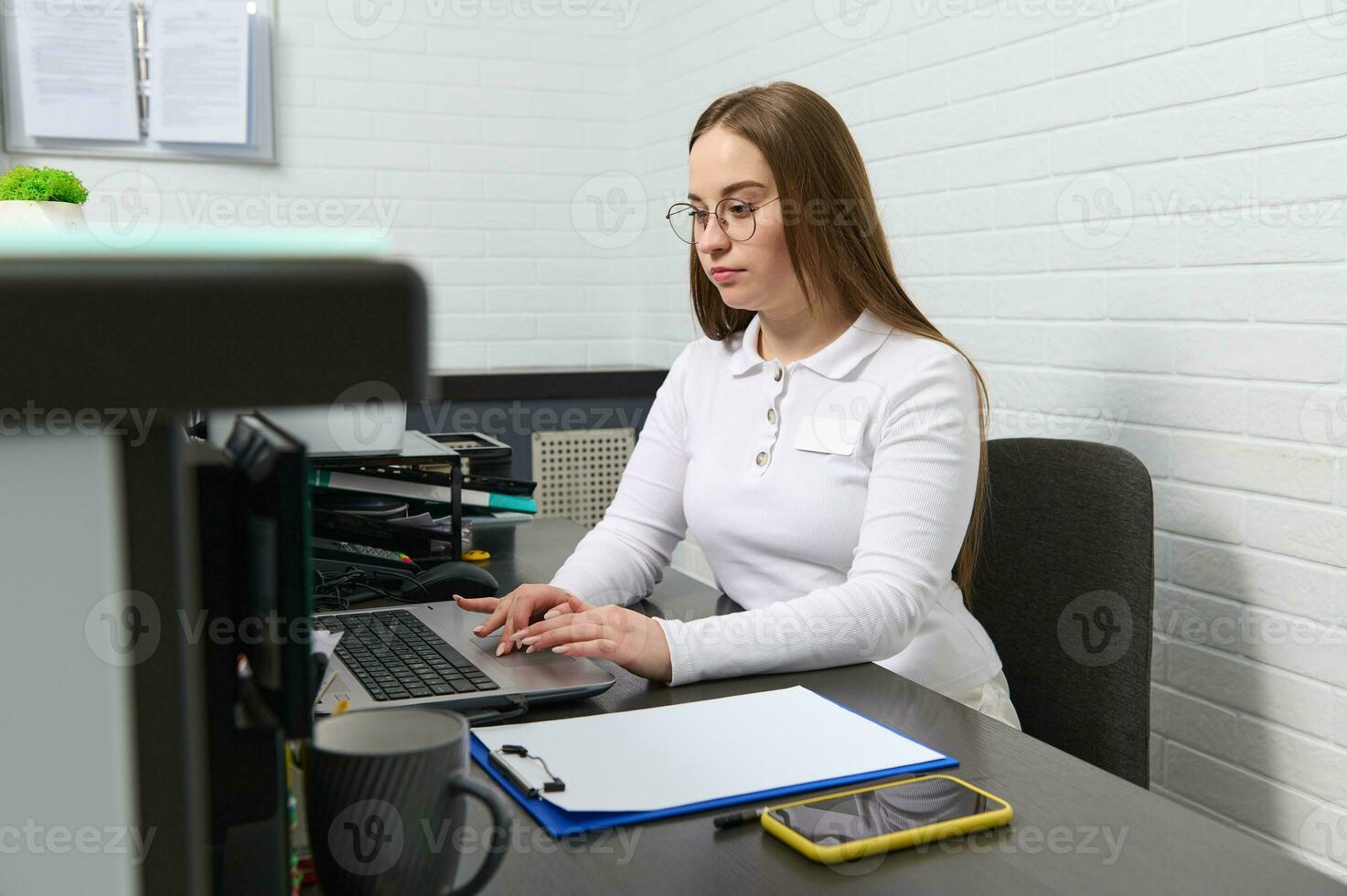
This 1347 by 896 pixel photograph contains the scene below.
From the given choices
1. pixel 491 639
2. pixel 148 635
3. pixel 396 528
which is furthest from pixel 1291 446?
pixel 148 635

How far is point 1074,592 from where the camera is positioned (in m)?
1.50

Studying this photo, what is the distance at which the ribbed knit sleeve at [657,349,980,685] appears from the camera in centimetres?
118

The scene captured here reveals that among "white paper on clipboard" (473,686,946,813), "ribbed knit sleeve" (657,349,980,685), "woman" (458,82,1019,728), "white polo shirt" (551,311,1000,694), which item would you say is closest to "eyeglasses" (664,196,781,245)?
"woman" (458,82,1019,728)

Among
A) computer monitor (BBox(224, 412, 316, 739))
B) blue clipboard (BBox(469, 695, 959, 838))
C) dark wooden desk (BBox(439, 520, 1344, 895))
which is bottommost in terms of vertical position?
dark wooden desk (BBox(439, 520, 1344, 895))

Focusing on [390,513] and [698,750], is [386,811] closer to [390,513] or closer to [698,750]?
[698,750]

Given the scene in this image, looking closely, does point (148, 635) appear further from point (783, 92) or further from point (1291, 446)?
point (1291, 446)

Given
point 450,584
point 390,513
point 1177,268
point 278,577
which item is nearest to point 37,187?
point 390,513

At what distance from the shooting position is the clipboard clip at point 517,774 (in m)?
0.84

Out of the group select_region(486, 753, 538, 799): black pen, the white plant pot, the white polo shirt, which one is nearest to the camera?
select_region(486, 753, 538, 799): black pen

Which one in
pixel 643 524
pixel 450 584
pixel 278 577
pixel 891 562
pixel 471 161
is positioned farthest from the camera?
pixel 471 161

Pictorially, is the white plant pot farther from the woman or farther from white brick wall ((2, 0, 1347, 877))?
the woman

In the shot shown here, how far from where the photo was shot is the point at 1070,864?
0.75 meters

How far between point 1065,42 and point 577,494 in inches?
79.8

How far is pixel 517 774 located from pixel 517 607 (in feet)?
1.26
